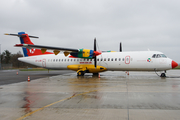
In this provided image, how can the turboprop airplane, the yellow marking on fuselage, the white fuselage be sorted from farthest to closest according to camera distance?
the yellow marking on fuselage < the turboprop airplane < the white fuselage

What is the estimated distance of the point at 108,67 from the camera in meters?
21.8

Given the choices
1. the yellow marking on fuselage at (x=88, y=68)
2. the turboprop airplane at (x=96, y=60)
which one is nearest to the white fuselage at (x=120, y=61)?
the turboprop airplane at (x=96, y=60)

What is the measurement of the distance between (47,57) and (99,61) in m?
8.67

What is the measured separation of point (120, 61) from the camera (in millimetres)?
20891

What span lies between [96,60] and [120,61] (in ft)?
11.0

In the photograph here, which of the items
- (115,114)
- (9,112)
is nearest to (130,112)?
(115,114)

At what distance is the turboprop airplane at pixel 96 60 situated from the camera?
765 inches

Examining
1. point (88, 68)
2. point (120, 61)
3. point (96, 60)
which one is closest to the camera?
point (120, 61)

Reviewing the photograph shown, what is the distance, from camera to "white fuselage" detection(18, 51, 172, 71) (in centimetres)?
1927

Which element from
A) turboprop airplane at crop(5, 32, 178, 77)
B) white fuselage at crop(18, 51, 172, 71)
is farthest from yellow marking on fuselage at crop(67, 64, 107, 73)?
white fuselage at crop(18, 51, 172, 71)

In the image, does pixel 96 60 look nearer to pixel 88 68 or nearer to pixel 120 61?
pixel 88 68

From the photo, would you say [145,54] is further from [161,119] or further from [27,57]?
[27,57]

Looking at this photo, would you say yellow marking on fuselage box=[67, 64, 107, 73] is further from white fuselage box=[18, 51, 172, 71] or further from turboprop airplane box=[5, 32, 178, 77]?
white fuselage box=[18, 51, 172, 71]

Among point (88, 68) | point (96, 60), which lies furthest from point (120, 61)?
point (88, 68)
